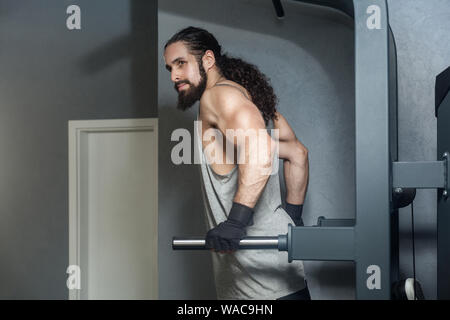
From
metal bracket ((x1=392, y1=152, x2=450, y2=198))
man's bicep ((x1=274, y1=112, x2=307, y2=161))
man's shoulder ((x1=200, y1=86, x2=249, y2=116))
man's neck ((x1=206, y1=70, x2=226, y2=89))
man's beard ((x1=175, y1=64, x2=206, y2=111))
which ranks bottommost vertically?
metal bracket ((x1=392, y1=152, x2=450, y2=198))

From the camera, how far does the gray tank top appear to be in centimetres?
165

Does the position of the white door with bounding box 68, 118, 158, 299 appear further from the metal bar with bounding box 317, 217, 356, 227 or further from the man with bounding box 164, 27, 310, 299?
the metal bar with bounding box 317, 217, 356, 227

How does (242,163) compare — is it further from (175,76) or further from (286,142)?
(175,76)

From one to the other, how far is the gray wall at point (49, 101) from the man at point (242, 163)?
1.05 metres

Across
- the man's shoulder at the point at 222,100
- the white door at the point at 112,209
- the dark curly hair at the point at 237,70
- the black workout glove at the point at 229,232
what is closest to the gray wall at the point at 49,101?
the white door at the point at 112,209

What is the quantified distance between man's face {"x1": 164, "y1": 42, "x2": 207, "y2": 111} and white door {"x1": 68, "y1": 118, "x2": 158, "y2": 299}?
1096mm

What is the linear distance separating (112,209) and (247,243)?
2054 millimetres

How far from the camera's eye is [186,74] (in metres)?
1.78

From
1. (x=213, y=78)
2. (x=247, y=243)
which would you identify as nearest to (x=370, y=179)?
(x=247, y=243)

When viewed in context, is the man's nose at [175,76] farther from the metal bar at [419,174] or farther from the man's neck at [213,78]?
the metal bar at [419,174]

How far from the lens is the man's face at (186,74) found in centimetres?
178

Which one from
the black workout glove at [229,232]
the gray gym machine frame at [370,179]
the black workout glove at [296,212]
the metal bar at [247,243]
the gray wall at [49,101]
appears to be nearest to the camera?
the gray gym machine frame at [370,179]

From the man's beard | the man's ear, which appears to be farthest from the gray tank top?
the man's ear
